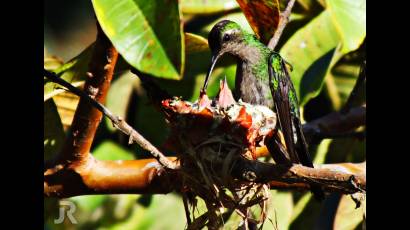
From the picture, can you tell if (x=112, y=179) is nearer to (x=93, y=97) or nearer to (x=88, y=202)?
(x=93, y=97)

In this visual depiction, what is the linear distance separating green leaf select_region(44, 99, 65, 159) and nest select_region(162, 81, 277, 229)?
0.67 meters

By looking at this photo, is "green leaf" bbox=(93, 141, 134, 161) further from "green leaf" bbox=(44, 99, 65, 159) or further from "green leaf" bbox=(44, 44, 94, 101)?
"green leaf" bbox=(44, 44, 94, 101)

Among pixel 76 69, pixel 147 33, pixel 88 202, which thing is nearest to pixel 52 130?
pixel 76 69

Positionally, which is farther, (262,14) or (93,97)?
(262,14)

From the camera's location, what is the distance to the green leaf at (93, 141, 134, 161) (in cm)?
450

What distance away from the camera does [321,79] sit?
13.7 ft

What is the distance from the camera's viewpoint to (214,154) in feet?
11.4

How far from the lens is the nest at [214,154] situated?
11.2ft

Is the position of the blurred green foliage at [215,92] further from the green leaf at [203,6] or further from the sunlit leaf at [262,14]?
the sunlit leaf at [262,14]

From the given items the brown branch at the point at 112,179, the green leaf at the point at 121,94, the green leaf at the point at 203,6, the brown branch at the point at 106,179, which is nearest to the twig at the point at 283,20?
the green leaf at the point at 203,6

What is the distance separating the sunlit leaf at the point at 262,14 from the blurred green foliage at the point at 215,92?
27 cm

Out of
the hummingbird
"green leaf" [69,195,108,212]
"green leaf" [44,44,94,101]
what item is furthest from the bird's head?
"green leaf" [69,195,108,212]

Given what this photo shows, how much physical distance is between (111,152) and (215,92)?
25.8 inches
